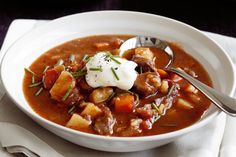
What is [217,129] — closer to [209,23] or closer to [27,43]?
[27,43]

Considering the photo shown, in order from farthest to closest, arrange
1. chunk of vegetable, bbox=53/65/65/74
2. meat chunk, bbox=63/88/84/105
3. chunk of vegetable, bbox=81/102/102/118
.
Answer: chunk of vegetable, bbox=53/65/65/74, meat chunk, bbox=63/88/84/105, chunk of vegetable, bbox=81/102/102/118

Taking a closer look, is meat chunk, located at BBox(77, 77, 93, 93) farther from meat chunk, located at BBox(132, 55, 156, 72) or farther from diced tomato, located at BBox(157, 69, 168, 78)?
diced tomato, located at BBox(157, 69, 168, 78)

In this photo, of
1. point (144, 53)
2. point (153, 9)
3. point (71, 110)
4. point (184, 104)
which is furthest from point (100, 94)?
point (153, 9)

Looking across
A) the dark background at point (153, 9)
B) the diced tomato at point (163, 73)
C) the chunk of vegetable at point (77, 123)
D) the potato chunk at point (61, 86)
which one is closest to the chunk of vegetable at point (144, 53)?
the diced tomato at point (163, 73)

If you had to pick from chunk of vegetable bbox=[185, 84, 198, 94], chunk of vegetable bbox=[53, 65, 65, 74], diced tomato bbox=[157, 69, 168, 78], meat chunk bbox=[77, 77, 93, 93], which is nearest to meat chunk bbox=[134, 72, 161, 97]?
diced tomato bbox=[157, 69, 168, 78]

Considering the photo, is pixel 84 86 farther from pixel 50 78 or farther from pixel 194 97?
pixel 194 97

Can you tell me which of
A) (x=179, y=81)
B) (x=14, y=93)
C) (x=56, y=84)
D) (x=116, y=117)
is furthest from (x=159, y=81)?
(x=14, y=93)
